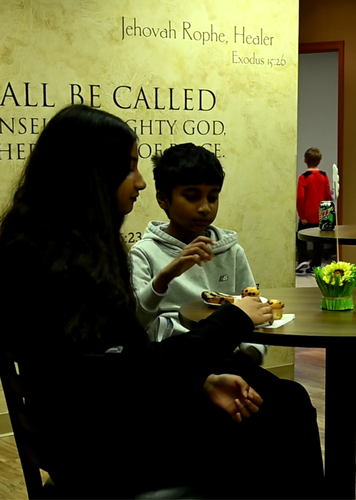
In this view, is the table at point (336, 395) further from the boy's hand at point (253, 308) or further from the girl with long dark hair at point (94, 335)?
the girl with long dark hair at point (94, 335)

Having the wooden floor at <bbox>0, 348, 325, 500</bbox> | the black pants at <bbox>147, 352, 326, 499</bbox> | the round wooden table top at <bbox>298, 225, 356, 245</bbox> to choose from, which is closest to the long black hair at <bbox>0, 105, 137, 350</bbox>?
the black pants at <bbox>147, 352, 326, 499</bbox>

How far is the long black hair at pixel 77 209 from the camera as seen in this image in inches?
52.0

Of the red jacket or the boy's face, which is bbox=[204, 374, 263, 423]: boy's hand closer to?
the boy's face

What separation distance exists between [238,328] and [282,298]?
0.94m

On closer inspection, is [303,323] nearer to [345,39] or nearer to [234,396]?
[234,396]

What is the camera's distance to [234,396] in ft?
5.54

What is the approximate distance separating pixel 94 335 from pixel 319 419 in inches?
105

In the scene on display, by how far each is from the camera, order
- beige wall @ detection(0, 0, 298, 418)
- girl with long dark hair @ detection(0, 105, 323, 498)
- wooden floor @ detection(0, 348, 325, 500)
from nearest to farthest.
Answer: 1. girl with long dark hair @ detection(0, 105, 323, 498)
2. wooden floor @ detection(0, 348, 325, 500)
3. beige wall @ detection(0, 0, 298, 418)

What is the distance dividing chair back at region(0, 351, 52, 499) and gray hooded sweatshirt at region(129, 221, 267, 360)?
0.96 meters

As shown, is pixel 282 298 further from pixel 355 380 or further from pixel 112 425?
pixel 112 425

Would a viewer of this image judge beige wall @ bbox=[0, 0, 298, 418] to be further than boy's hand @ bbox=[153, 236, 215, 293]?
Yes

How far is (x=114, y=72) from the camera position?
3668mm

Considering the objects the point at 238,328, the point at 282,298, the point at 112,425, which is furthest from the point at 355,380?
the point at 112,425

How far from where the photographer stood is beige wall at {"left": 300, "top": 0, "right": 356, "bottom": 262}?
25.9 ft
